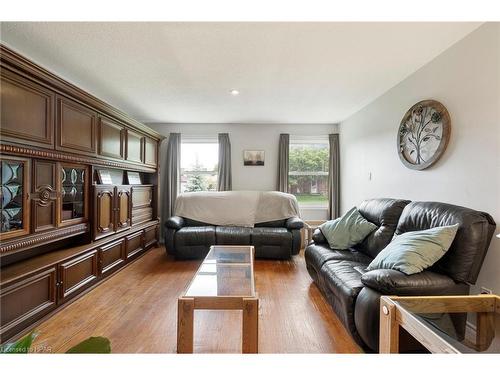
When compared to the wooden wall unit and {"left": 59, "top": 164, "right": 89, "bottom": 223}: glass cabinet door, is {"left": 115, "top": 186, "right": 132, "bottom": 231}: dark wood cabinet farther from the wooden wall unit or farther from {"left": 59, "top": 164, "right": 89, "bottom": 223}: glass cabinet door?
{"left": 59, "top": 164, "right": 89, "bottom": 223}: glass cabinet door

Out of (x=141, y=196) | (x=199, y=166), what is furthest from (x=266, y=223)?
(x=141, y=196)

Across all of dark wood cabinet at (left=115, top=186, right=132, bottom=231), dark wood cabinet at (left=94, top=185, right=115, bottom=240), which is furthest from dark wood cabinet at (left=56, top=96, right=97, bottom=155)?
dark wood cabinet at (left=115, top=186, right=132, bottom=231)

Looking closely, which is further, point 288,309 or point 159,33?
point 288,309

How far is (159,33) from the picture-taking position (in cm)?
194

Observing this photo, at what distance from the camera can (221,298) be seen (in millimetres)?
1612

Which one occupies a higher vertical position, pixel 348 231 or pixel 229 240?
pixel 348 231

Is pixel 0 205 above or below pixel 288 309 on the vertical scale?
above

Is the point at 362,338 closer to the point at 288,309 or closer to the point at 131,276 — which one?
the point at 288,309

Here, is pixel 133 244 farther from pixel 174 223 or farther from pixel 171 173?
pixel 171 173

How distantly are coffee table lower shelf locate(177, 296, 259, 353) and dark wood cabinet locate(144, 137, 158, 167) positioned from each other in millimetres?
3046

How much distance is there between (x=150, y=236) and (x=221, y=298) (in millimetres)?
3081

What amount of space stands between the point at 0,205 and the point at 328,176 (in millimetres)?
4649
